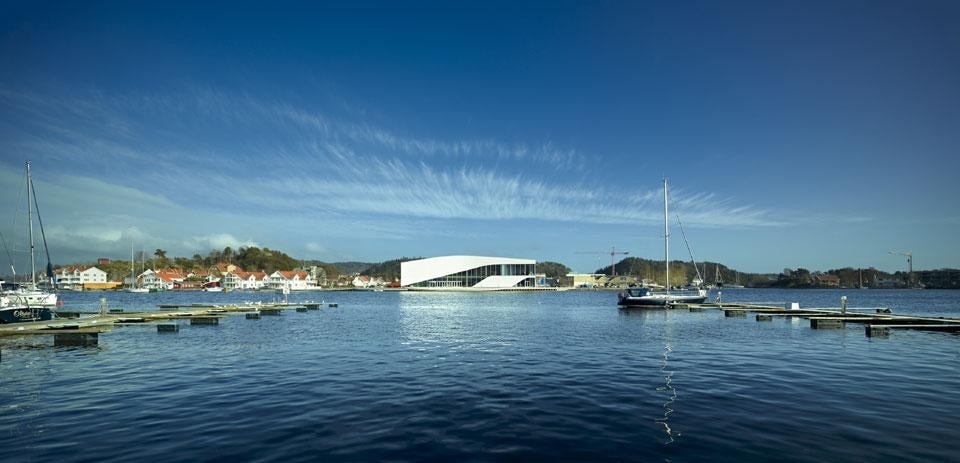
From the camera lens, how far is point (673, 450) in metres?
11.2

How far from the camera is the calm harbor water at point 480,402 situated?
11344mm

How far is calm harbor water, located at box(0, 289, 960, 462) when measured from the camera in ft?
37.2

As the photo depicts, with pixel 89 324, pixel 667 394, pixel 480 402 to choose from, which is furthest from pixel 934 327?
pixel 89 324

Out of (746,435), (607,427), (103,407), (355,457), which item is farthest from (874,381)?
(103,407)

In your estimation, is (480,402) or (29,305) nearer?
(480,402)

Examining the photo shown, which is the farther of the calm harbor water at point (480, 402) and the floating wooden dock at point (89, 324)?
the floating wooden dock at point (89, 324)

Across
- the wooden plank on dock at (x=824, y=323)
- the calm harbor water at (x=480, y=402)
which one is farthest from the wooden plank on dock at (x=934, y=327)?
the calm harbor water at (x=480, y=402)

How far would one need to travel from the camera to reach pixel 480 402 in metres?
16.0

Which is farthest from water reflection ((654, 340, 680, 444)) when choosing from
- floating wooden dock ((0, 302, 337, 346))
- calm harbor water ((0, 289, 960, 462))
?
floating wooden dock ((0, 302, 337, 346))

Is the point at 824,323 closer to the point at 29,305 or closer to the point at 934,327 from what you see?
the point at 934,327

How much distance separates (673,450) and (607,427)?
222 centimetres

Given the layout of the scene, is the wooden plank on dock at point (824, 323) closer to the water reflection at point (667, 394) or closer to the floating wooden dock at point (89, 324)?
the water reflection at point (667, 394)

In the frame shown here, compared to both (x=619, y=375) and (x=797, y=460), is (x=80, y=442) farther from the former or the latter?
(x=619, y=375)

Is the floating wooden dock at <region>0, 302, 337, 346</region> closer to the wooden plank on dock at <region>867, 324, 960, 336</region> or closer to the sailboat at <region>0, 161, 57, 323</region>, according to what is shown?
the sailboat at <region>0, 161, 57, 323</region>
